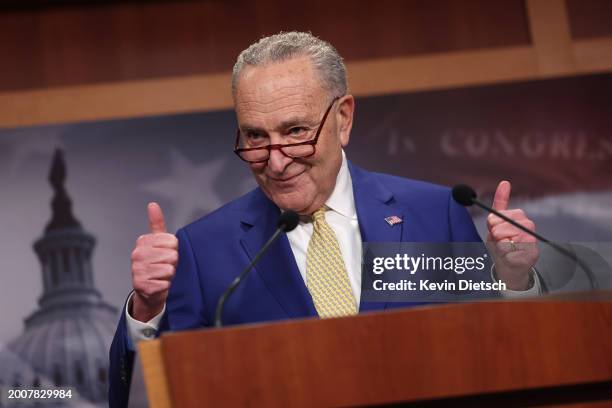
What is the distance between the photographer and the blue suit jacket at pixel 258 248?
215 cm

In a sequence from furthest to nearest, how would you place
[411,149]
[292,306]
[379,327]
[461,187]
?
[411,149]
[292,306]
[461,187]
[379,327]

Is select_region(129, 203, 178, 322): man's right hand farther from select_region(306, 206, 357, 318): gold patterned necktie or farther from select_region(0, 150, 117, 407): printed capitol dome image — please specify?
select_region(0, 150, 117, 407): printed capitol dome image

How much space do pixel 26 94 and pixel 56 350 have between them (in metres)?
1.01

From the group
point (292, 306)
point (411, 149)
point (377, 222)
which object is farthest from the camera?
point (411, 149)

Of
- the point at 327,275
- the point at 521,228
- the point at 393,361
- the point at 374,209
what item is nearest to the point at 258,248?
the point at 327,275

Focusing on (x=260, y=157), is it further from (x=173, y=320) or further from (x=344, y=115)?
(x=173, y=320)

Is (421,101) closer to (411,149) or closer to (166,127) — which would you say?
(411,149)

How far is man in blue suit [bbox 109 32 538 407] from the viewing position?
2.15 m

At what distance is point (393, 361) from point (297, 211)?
0.87 metres

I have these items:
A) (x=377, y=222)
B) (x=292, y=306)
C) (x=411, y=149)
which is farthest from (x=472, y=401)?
(x=411, y=149)

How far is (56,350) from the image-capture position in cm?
329

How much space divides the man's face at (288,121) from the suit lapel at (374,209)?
108 mm

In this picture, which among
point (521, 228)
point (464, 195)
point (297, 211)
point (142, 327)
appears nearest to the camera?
point (521, 228)

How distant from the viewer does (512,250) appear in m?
1.85
